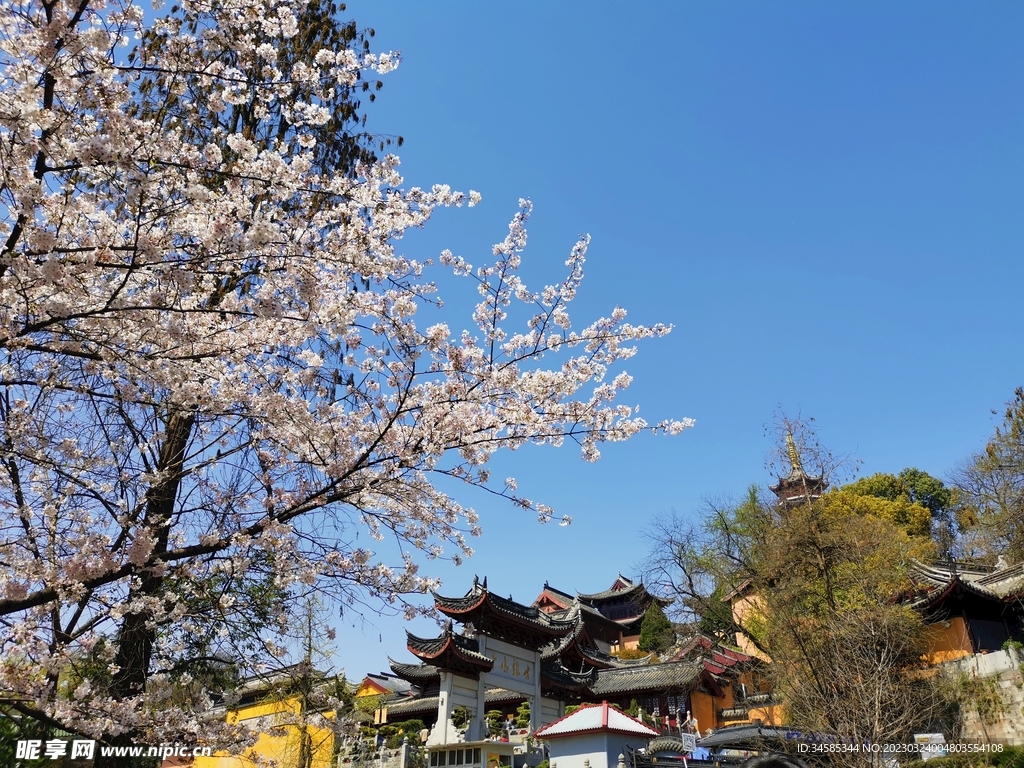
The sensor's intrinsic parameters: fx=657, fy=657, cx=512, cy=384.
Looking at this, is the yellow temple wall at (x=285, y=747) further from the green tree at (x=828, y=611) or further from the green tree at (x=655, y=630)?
the green tree at (x=655, y=630)

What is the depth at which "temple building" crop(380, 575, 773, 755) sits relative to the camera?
21391 millimetres

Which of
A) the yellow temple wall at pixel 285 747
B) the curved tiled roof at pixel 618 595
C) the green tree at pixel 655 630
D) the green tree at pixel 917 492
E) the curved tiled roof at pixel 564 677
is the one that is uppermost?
the green tree at pixel 917 492

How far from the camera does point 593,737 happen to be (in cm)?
1386

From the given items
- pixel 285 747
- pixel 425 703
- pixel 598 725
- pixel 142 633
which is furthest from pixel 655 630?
pixel 142 633

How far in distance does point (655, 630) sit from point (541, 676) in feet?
50.2

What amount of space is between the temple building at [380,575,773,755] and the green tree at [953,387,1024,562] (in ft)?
30.9

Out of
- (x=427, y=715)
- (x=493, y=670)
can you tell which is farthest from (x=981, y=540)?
(x=427, y=715)

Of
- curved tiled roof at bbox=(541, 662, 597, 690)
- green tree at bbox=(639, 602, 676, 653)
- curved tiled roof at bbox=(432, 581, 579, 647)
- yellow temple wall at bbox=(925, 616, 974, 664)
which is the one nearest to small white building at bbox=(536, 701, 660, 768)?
curved tiled roof at bbox=(432, 581, 579, 647)

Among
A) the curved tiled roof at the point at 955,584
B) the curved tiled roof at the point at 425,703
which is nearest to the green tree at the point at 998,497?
the curved tiled roof at the point at 955,584

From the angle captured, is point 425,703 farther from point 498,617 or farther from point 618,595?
point 618,595

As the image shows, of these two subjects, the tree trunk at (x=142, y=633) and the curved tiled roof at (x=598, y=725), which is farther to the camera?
the curved tiled roof at (x=598, y=725)

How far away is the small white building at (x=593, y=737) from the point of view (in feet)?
44.7

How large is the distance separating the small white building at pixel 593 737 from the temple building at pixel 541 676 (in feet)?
17.9

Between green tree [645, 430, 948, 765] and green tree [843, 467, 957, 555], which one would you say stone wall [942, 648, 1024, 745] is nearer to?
green tree [645, 430, 948, 765]
